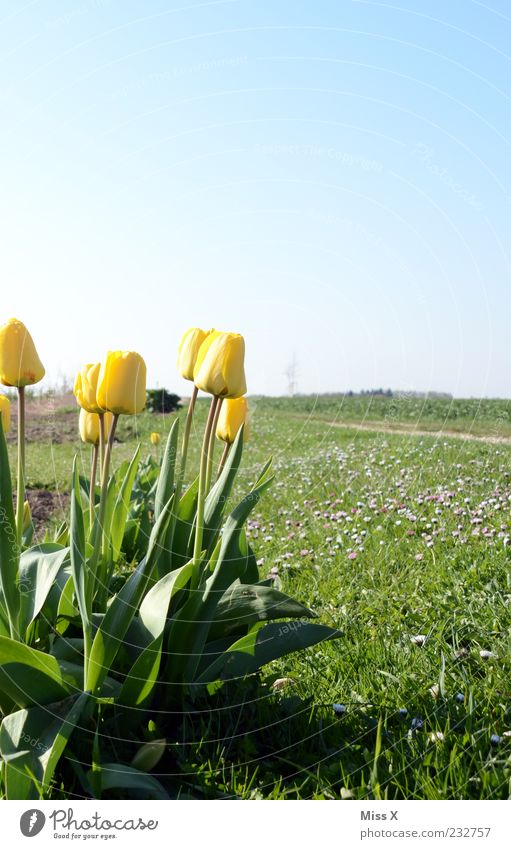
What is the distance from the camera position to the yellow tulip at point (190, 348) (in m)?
1.95

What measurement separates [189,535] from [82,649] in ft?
1.58

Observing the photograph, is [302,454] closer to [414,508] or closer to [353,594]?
[414,508]

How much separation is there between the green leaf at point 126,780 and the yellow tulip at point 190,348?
1.03 m

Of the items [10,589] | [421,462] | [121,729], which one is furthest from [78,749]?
[421,462]

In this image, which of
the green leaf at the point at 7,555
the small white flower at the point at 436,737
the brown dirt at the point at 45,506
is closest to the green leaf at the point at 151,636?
the green leaf at the point at 7,555

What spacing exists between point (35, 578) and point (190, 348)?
81 centimetres

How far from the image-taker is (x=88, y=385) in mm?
1984

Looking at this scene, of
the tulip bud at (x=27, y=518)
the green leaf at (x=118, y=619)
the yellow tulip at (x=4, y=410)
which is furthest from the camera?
the tulip bud at (x=27, y=518)

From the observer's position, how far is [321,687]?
2334 millimetres

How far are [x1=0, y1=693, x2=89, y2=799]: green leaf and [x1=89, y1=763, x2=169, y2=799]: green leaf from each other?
127 mm

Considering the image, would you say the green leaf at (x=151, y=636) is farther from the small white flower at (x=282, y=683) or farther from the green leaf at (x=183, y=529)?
the small white flower at (x=282, y=683)

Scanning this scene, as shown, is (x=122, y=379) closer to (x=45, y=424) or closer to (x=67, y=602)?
(x=67, y=602)

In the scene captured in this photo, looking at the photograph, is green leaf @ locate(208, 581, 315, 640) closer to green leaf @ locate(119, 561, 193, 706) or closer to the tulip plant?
the tulip plant

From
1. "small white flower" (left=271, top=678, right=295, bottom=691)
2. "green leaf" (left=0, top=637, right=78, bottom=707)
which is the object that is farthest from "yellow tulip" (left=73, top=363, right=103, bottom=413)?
"small white flower" (left=271, top=678, right=295, bottom=691)
